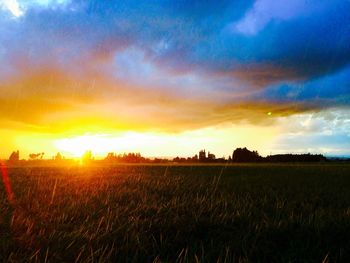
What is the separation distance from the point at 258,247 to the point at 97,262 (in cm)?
153

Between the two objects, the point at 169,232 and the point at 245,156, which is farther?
the point at 245,156

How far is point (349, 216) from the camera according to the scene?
4773 millimetres

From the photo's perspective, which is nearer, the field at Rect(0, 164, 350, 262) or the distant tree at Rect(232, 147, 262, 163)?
the field at Rect(0, 164, 350, 262)

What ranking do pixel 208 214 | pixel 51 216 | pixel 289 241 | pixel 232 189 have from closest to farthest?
1. pixel 289 241
2. pixel 51 216
3. pixel 208 214
4. pixel 232 189

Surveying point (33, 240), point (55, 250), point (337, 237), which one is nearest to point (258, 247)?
point (337, 237)

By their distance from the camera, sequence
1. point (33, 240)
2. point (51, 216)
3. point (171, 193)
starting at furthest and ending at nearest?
point (171, 193), point (51, 216), point (33, 240)

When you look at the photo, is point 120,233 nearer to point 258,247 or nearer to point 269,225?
point 258,247

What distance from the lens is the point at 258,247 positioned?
3404mm

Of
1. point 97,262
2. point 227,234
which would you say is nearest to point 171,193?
point 227,234

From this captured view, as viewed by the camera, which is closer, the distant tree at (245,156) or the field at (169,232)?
the field at (169,232)

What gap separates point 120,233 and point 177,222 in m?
0.83

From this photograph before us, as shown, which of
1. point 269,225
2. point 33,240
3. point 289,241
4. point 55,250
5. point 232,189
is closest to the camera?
point 55,250

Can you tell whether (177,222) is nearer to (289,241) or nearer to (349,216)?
(289,241)

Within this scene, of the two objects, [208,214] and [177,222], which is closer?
[177,222]
